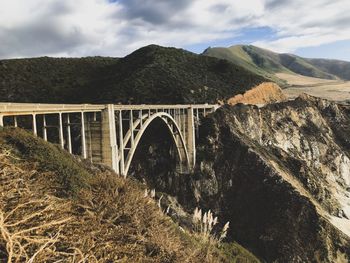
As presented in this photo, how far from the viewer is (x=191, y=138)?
55312 millimetres

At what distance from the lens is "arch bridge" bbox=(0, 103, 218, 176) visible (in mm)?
22047

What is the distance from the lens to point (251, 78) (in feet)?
299

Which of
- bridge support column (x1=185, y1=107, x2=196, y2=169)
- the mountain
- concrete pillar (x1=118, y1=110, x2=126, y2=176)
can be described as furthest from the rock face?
concrete pillar (x1=118, y1=110, x2=126, y2=176)

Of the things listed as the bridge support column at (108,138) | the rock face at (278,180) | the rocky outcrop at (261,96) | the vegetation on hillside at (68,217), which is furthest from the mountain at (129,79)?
the vegetation on hillside at (68,217)

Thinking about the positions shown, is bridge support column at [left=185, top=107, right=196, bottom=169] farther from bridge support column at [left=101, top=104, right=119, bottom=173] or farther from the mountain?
bridge support column at [left=101, top=104, right=119, bottom=173]

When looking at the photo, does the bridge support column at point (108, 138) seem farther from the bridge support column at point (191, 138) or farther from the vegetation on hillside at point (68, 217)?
the bridge support column at point (191, 138)

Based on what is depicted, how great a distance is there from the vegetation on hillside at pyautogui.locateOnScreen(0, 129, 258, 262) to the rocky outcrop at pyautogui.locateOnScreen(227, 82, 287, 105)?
6169 centimetres

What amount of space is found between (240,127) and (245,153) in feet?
26.5

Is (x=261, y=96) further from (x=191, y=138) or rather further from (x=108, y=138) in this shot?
(x=108, y=138)

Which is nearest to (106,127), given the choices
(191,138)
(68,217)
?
(68,217)

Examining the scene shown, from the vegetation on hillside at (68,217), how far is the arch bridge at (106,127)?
509 centimetres

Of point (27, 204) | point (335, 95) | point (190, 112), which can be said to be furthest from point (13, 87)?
point (335, 95)

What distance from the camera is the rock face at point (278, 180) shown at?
43.9 meters

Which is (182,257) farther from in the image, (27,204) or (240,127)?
(240,127)
